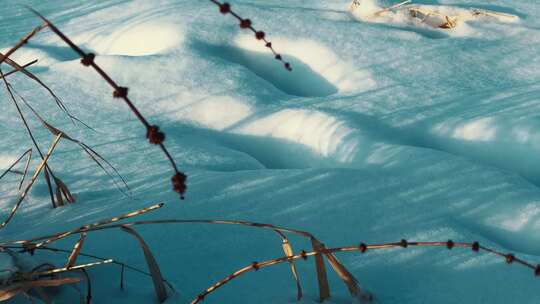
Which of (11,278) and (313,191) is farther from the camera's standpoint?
(313,191)

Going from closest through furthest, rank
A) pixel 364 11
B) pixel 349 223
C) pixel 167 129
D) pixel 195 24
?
pixel 349 223, pixel 167 129, pixel 195 24, pixel 364 11

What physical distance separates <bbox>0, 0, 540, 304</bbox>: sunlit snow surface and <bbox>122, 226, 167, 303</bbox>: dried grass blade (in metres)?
0.04

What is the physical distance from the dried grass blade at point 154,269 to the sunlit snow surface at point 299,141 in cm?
4

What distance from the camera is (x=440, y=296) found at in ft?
3.31

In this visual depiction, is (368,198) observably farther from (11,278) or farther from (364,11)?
(364,11)

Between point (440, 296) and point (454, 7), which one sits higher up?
point (454, 7)

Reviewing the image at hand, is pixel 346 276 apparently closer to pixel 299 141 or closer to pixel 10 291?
pixel 10 291

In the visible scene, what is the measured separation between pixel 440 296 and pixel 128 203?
0.63 meters

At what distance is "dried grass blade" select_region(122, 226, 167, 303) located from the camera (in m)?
0.93

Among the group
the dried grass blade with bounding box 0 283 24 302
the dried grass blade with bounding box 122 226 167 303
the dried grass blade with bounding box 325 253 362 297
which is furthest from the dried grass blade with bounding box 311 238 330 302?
the dried grass blade with bounding box 0 283 24 302

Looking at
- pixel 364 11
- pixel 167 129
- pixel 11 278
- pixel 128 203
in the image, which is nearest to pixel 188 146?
pixel 167 129

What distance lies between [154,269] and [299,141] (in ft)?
2.65

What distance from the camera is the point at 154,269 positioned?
931mm

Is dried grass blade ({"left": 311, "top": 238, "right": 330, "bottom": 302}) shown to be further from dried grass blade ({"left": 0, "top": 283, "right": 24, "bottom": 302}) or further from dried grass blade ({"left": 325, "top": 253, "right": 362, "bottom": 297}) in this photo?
dried grass blade ({"left": 0, "top": 283, "right": 24, "bottom": 302})
